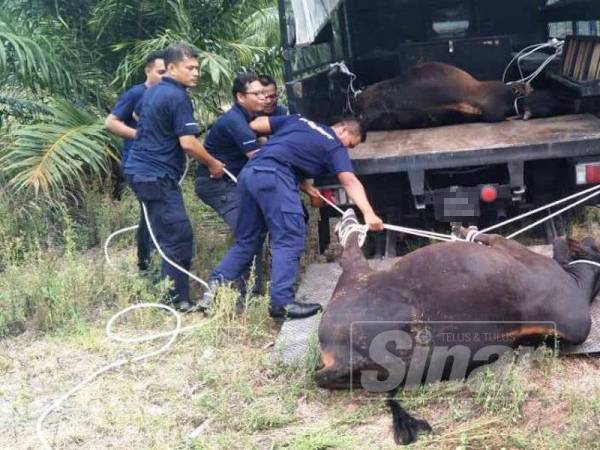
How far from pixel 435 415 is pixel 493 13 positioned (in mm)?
5452

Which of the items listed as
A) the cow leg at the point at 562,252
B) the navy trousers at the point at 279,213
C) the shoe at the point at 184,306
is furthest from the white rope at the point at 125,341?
the cow leg at the point at 562,252

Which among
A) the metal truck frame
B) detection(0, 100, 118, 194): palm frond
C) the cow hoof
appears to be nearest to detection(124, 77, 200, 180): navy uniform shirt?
the metal truck frame

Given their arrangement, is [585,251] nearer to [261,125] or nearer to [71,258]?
[261,125]

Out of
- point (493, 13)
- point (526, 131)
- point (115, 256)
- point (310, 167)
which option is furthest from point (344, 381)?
point (493, 13)

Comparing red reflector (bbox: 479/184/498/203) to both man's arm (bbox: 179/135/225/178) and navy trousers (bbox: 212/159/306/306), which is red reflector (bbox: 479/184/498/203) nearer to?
navy trousers (bbox: 212/159/306/306)

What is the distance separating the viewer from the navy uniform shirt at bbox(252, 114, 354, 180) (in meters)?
4.96

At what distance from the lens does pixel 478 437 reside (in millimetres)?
3428

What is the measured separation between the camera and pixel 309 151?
4.98 metres

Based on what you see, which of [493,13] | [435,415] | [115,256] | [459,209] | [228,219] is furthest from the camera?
[493,13]

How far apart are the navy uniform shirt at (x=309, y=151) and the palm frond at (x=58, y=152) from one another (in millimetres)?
2351

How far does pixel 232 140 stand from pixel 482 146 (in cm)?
166

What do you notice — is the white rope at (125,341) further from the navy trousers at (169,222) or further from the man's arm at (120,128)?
the man's arm at (120,128)

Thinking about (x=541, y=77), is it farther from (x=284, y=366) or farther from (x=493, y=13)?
(x=284, y=366)

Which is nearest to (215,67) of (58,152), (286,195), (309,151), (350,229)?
(58,152)
